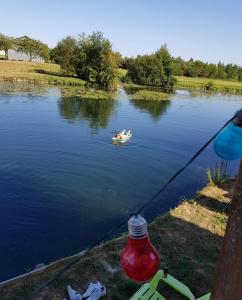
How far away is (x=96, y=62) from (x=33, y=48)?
4098cm

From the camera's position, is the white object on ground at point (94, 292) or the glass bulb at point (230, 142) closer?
the glass bulb at point (230, 142)

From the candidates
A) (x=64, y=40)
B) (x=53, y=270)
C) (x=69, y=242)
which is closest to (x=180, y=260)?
(x=53, y=270)

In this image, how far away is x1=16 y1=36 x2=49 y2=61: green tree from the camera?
88812 millimetres

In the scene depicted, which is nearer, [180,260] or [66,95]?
[180,260]

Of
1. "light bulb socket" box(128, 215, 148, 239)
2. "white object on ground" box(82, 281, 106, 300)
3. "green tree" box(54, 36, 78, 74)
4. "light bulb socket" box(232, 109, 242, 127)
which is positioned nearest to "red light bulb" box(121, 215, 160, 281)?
"light bulb socket" box(128, 215, 148, 239)

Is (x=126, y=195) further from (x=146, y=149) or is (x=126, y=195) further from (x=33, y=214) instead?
(x=146, y=149)

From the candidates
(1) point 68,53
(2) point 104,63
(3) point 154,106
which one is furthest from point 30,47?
(3) point 154,106

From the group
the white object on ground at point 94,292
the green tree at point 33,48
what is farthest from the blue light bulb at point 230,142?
the green tree at point 33,48

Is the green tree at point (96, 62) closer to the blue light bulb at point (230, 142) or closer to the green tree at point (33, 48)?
the green tree at point (33, 48)

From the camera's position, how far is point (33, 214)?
1163cm

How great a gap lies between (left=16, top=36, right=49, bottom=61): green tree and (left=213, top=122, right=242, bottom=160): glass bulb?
9156 cm

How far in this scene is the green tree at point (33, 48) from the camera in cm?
8881

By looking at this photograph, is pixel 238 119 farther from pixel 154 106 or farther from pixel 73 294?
pixel 154 106

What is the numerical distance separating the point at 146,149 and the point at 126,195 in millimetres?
7237
